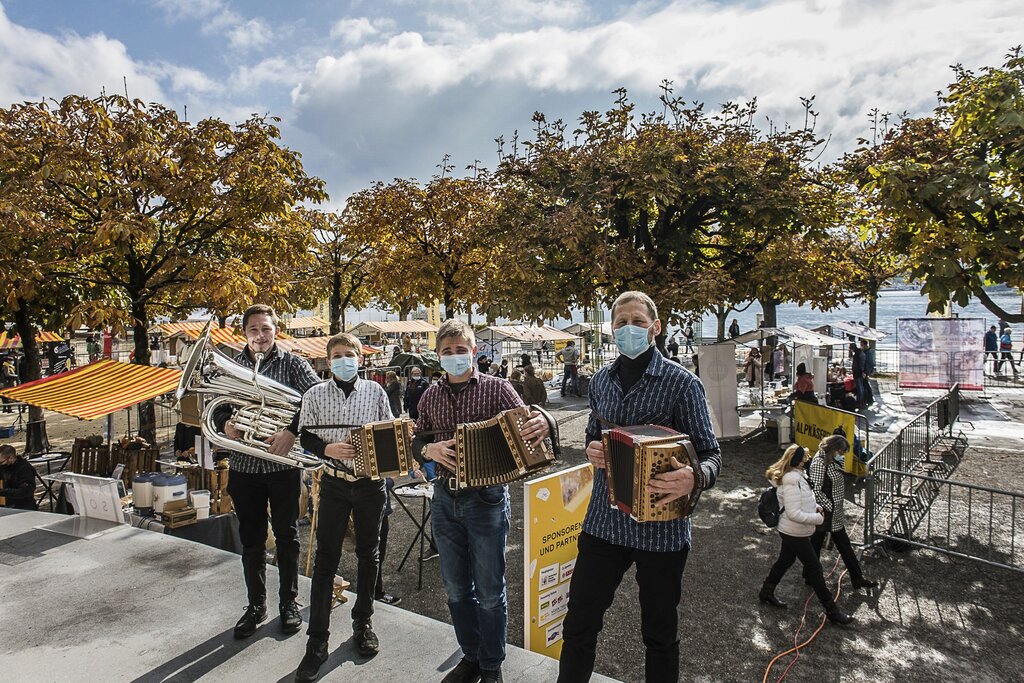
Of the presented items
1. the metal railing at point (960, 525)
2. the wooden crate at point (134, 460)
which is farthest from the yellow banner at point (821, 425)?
the wooden crate at point (134, 460)

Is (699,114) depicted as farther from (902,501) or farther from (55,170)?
(55,170)

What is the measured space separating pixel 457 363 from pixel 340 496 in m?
1.18

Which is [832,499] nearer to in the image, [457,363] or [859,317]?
[457,363]

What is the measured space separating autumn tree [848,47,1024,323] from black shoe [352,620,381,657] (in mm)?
7624

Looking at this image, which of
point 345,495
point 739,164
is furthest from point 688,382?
point 739,164

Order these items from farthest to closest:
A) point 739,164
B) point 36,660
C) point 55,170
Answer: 1. point 739,164
2. point 55,170
3. point 36,660

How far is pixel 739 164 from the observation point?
40.0ft

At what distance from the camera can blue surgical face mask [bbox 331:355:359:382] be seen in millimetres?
4113

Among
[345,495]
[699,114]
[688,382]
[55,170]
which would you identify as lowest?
[345,495]

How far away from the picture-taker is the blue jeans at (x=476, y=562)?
353 cm

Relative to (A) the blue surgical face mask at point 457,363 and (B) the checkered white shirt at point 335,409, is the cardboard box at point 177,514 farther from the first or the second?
(A) the blue surgical face mask at point 457,363

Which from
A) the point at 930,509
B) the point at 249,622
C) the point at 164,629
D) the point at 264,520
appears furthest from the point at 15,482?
the point at 930,509

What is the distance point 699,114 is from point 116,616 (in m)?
13.6

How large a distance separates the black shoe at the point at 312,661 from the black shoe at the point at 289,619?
1.71 feet
